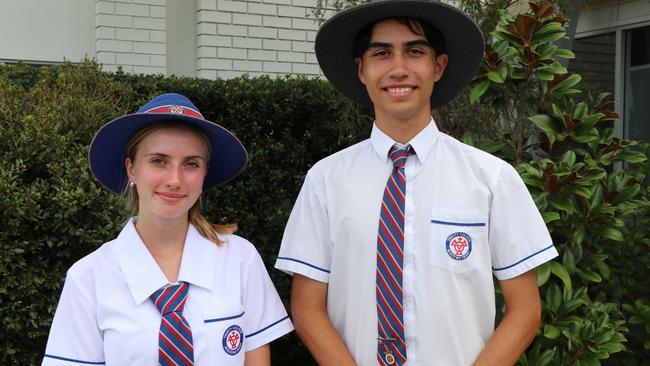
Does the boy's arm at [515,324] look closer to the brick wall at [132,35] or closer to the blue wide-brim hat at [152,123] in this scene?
the blue wide-brim hat at [152,123]

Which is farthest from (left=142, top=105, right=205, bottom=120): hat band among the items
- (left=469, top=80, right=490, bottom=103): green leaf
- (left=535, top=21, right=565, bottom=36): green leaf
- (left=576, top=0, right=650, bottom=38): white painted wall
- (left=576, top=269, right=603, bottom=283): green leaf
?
(left=576, top=0, right=650, bottom=38): white painted wall

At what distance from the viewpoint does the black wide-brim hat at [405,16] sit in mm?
2320

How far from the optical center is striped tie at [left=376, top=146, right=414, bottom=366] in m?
2.22

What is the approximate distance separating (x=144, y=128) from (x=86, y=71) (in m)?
1.96

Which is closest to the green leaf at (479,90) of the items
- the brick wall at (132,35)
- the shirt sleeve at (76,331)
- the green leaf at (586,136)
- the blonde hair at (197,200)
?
the green leaf at (586,136)

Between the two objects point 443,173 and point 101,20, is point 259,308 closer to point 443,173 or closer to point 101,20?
point 443,173

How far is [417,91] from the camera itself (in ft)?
7.49

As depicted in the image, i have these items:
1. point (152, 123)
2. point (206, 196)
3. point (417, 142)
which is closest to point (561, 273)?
point (417, 142)

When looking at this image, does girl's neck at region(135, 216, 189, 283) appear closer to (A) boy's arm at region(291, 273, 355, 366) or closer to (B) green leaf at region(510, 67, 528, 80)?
(A) boy's arm at region(291, 273, 355, 366)

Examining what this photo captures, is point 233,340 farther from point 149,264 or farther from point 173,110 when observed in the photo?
point 173,110

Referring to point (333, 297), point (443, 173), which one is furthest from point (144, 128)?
point (443, 173)

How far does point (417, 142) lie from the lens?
235 cm

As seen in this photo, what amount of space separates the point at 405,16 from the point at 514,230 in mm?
774

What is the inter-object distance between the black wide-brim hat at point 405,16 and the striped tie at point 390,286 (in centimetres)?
60
